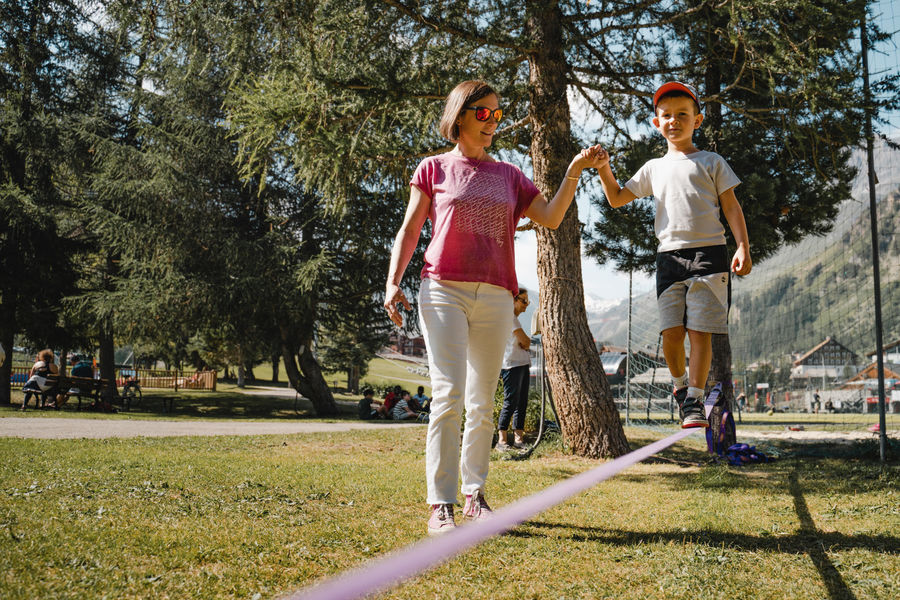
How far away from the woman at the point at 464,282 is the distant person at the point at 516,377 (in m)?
4.06

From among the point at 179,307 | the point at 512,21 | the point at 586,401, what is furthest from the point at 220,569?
the point at 179,307

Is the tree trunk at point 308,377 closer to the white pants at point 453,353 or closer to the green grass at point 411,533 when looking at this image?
the green grass at point 411,533

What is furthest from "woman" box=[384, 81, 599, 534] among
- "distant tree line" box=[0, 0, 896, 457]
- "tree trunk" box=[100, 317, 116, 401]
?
"tree trunk" box=[100, 317, 116, 401]

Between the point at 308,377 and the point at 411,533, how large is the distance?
18.5 meters

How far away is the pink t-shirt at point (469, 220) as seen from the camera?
10.4 feet

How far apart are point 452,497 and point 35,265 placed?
2129 cm

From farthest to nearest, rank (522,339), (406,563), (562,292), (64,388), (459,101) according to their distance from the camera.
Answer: (64,388) → (522,339) → (562,292) → (459,101) → (406,563)

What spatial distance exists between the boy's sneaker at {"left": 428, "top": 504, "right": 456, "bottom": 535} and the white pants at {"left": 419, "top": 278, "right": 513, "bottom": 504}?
0.14ft

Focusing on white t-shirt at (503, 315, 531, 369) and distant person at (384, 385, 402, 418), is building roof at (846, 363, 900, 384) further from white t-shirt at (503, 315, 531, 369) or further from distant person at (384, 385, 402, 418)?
distant person at (384, 385, 402, 418)

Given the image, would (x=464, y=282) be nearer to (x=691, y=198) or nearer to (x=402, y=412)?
(x=691, y=198)

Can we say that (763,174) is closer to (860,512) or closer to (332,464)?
(860,512)

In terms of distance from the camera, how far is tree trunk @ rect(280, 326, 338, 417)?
21.1 meters

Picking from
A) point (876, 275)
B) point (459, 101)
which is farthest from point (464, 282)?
point (876, 275)

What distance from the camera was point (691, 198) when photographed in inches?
138
